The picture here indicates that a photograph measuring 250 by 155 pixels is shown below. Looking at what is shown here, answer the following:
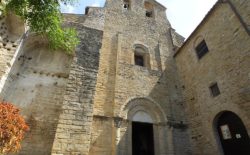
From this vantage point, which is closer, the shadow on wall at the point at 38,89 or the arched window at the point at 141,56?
the shadow on wall at the point at 38,89

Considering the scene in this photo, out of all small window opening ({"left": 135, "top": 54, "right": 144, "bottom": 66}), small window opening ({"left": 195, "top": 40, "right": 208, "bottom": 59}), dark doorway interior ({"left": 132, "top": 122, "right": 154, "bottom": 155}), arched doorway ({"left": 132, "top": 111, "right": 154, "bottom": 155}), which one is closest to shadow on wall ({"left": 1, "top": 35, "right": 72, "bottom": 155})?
arched doorway ({"left": 132, "top": 111, "right": 154, "bottom": 155})

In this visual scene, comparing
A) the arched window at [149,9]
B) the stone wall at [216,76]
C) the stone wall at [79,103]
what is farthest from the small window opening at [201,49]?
the arched window at [149,9]

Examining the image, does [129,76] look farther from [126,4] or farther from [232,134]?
[126,4]

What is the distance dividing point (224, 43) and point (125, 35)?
507 centimetres

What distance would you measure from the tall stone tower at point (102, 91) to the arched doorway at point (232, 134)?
1.62 metres

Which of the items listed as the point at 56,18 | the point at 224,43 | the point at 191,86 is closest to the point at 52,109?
the point at 56,18

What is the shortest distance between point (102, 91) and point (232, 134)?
5.23 meters

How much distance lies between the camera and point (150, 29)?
36.2ft

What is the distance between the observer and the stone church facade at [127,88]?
19.2ft

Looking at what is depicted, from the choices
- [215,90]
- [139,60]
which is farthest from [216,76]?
[139,60]

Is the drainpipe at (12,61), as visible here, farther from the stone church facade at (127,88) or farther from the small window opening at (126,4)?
the small window opening at (126,4)

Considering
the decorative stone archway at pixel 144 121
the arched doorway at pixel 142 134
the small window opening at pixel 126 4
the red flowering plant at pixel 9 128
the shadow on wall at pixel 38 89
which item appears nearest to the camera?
the red flowering plant at pixel 9 128

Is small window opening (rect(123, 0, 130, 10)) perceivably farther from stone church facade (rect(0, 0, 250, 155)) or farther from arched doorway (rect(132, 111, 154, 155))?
arched doorway (rect(132, 111, 154, 155))

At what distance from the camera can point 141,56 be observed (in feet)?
33.1
